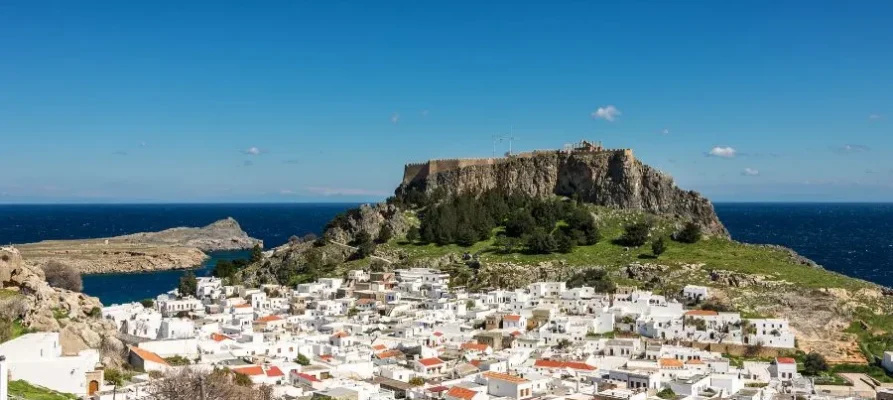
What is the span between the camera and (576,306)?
47969 millimetres

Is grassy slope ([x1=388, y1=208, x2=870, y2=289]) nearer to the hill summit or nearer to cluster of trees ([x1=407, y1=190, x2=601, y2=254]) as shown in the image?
cluster of trees ([x1=407, y1=190, x2=601, y2=254])

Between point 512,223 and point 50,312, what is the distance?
144 feet

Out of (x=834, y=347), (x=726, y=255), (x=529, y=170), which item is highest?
(x=529, y=170)

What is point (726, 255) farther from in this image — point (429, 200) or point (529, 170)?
point (429, 200)

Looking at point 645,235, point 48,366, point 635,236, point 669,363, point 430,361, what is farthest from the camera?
point 645,235

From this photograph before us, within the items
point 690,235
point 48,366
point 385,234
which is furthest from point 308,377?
point 690,235

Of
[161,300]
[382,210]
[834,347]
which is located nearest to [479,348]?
[834,347]

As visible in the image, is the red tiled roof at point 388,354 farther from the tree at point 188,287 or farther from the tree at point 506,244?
the tree at point 506,244

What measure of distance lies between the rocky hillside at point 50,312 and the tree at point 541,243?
35421mm

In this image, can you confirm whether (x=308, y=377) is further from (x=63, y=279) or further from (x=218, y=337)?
(x=63, y=279)

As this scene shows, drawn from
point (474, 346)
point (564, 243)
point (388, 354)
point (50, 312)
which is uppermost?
point (564, 243)

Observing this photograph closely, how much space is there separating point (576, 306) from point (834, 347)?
13.8 meters

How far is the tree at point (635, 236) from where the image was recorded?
6175 cm

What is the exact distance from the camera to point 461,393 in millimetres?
28422
